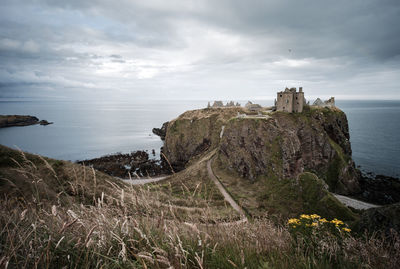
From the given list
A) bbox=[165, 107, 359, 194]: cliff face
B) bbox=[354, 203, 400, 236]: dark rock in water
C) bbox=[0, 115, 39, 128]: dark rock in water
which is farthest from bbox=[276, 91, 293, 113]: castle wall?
bbox=[0, 115, 39, 128]: dark rock in water

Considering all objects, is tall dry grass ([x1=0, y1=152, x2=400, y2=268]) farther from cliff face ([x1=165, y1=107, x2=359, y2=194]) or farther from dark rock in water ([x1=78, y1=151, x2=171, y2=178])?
dark rock in water ([x1=78, y1=151, x2=171, y2=178])

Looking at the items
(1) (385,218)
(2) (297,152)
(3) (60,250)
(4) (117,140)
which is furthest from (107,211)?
(4) (117,140)

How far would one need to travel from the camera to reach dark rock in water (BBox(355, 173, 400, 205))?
49.2 meters

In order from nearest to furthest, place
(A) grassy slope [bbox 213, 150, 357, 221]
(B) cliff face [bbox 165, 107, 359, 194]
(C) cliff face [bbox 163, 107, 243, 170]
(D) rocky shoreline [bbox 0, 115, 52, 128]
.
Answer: (A) grassy slope [bbox 213, 150, 357, 221] → (B) cliff face [bbox 165, 107, 359, 194] → (C) cliff face [bbox 163, 107, 243, 170] → (D) rocky shoreline [bbox 0, 115, 52, 128]

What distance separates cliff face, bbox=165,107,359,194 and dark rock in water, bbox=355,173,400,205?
113 inches

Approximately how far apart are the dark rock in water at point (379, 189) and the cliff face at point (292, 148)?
9.41 ft

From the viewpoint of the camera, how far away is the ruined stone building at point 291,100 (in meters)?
62.3

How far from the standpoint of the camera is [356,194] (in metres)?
54.3

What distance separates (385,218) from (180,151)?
8103cm

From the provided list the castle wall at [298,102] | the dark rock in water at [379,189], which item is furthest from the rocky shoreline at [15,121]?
the dark rock in water at [379,189]

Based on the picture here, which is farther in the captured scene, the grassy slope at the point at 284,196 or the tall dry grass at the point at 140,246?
Answer: the grassy slope at the point at 284,196

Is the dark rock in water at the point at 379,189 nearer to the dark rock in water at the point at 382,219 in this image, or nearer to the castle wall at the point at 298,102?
the castle wall at the point at 298,102

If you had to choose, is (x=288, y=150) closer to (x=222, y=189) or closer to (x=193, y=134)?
(x=222, y=189)

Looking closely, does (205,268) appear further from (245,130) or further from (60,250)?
(245,130)
